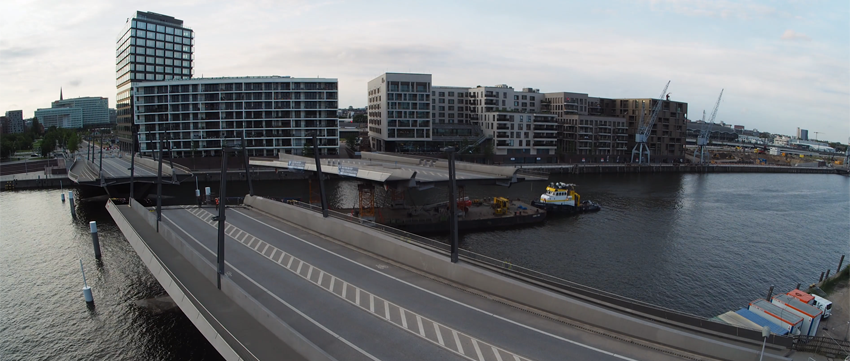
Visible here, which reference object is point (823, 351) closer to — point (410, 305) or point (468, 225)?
point (410, 305)

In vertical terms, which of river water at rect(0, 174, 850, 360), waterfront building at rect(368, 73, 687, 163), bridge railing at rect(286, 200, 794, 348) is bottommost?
river water at rect(0, 174, 850, 360)

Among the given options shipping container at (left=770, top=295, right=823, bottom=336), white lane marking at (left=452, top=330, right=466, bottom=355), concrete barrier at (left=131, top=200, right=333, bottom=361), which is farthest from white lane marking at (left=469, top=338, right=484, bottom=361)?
shipping container at (left=770, top=295, right=823, bottom=336)

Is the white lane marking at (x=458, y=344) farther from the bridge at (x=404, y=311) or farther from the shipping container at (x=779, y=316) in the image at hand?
the shipping container at (x=779, y=316)

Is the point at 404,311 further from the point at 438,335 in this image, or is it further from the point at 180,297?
the point at 180,297

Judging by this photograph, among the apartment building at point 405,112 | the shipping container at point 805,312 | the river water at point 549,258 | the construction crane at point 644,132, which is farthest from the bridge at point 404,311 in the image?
the construction crane at point 644,132

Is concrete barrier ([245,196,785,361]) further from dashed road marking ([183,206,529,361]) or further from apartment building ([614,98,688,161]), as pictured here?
apartment building ([614,98,688,161])
